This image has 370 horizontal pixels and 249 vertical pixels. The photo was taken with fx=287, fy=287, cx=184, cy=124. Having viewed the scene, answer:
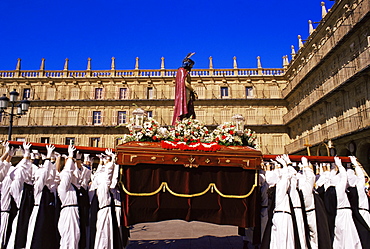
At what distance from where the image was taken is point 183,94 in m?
7.59

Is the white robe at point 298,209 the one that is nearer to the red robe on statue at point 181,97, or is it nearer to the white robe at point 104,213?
the red robe on statue at point 181,97

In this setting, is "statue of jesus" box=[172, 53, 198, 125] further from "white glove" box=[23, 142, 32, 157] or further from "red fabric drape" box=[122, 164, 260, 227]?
"white glove" box=[23, 142, 32, 157]

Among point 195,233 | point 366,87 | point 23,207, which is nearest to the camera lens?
point 23,207

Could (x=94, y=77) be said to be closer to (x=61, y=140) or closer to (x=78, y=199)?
(x=61, y=140)

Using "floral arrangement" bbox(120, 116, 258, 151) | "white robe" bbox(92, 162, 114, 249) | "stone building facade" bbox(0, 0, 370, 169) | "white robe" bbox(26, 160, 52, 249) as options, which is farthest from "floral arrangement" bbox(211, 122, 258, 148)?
"stone building facade" bbox(0, 0, 370, 169)

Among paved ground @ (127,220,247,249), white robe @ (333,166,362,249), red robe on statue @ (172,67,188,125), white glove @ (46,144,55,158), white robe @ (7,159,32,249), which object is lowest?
paved ground @ (127,220,247,249)

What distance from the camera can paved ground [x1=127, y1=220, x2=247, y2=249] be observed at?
739 cm

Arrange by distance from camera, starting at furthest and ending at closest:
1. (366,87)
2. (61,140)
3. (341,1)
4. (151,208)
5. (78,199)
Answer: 1. (61,140)
2. (341,1)
3. (366,87)
4. (78,199)
5. (151,208)

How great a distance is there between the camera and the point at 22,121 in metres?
33.0

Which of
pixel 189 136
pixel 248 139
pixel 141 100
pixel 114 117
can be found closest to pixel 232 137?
pixel 248 139

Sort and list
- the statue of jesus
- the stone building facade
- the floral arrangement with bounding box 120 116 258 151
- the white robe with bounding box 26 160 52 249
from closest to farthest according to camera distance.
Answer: the white robe with bounding box 26 160 52 249 < the floral arrangement with bounding box 120 116 258 151 < the statue of jesus < the stone building facade

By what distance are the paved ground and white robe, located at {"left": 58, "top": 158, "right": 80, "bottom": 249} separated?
2.20 m

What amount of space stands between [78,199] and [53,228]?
70cm

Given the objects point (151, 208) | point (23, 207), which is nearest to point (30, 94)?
point (23, 207)
